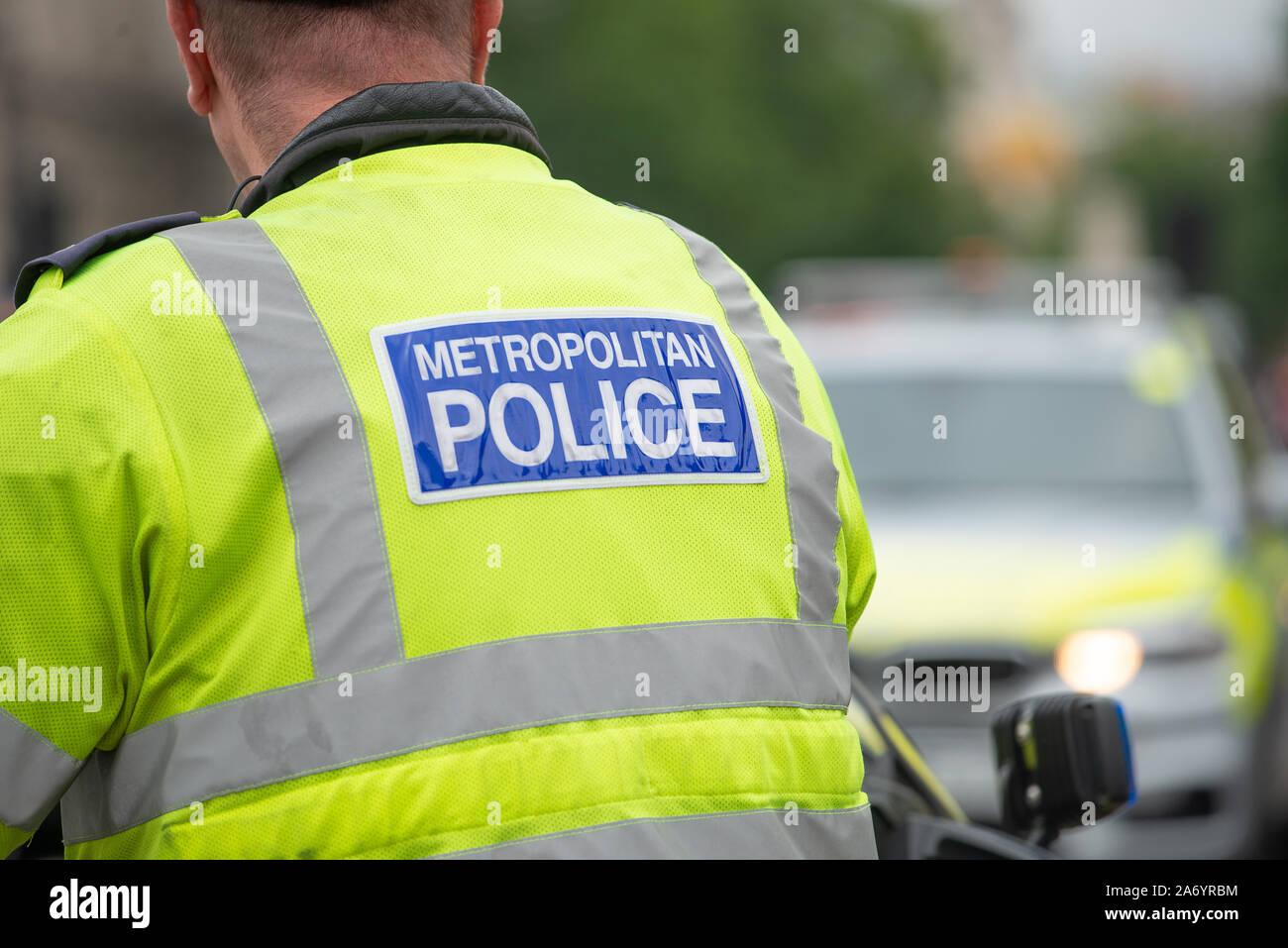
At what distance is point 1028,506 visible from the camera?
5.98 metres

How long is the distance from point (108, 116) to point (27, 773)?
2471 cm

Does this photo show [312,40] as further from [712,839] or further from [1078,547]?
[1078,547]

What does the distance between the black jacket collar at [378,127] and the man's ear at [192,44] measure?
0.60ft

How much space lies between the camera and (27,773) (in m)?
1.48

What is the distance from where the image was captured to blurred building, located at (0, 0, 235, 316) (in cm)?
2170

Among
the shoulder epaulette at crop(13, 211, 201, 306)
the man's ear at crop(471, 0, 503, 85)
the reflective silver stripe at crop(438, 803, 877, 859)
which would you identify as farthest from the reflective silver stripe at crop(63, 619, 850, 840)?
the man's ear at crop(471, 0, 503, 85)

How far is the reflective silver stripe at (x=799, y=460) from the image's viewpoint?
177cm

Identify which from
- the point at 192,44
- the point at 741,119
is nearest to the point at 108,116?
the point at 741,119

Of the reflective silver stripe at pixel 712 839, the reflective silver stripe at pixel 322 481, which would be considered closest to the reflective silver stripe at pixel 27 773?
the reflective silver stripe at pixel 322 481

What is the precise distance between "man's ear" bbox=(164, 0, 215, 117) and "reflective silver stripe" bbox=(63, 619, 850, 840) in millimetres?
779

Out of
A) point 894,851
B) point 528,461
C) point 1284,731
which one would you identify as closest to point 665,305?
point 528,461

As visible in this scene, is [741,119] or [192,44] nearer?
[192,44]

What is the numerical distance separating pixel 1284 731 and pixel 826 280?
191 inches
